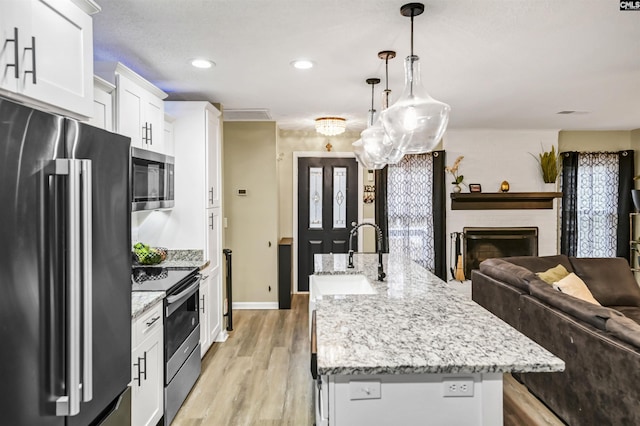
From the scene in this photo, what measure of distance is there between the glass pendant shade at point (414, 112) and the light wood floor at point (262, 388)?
194cm

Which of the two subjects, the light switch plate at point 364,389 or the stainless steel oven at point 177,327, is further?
the stainless steel oven at point 177,327

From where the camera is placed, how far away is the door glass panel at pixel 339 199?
20.6 feet

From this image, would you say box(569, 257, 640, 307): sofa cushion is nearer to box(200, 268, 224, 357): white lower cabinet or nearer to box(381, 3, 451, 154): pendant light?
box(381, 3, 451, 154): pendant light

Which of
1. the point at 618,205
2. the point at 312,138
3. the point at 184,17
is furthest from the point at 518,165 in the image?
the point at 184,17

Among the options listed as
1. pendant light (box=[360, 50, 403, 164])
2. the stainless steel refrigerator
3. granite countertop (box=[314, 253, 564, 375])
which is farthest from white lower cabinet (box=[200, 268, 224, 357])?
the stainless steel refrigerator

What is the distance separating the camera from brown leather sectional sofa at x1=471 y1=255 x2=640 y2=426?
212 centimetres

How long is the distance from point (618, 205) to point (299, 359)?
5.44m

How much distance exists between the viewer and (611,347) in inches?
86.2

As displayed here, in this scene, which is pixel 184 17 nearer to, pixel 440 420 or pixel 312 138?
pixel 440 420

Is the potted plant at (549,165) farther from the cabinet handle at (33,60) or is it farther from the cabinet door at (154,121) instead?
the cabinet handle at (33,60)

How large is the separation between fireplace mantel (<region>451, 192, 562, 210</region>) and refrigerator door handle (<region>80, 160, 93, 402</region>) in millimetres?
5443

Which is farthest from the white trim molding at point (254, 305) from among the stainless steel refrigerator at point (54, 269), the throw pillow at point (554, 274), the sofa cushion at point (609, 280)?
the stainless steel refrigerator at point (54, 269)

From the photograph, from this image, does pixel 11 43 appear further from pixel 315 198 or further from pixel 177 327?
pixel 315 198

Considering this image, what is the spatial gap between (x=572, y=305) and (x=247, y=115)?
3.79 m
